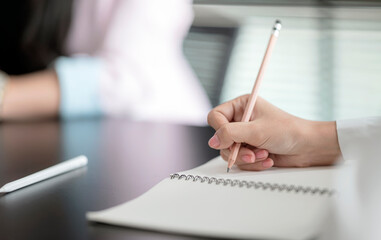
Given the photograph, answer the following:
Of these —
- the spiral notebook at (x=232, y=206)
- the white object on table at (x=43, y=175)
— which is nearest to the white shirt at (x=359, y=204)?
the spiral notebook at (x=232, y=206)

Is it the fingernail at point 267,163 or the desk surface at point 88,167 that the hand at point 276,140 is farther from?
the desk surface at point 88,167

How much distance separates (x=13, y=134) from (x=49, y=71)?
425mm

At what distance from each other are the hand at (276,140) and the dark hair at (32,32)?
1102 millimetres

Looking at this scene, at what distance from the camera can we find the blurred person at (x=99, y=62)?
1.41m

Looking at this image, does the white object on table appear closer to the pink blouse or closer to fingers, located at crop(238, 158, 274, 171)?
fingers, located at crop(238, 158, 274, 171)

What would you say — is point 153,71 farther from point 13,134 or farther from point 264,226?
point 264,226

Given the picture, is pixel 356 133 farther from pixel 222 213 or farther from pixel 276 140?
pixel 222 213

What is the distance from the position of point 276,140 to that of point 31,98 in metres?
0.88

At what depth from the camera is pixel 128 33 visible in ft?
5.36

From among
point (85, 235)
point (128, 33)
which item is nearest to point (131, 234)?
point (85, 235)

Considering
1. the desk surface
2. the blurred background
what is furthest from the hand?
the blurred background

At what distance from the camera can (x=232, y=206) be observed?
0.53 metres

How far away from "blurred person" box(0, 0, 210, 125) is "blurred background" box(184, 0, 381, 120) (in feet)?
1.80

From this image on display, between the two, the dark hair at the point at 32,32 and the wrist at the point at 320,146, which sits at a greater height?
the dark hair at the point at 32,32
